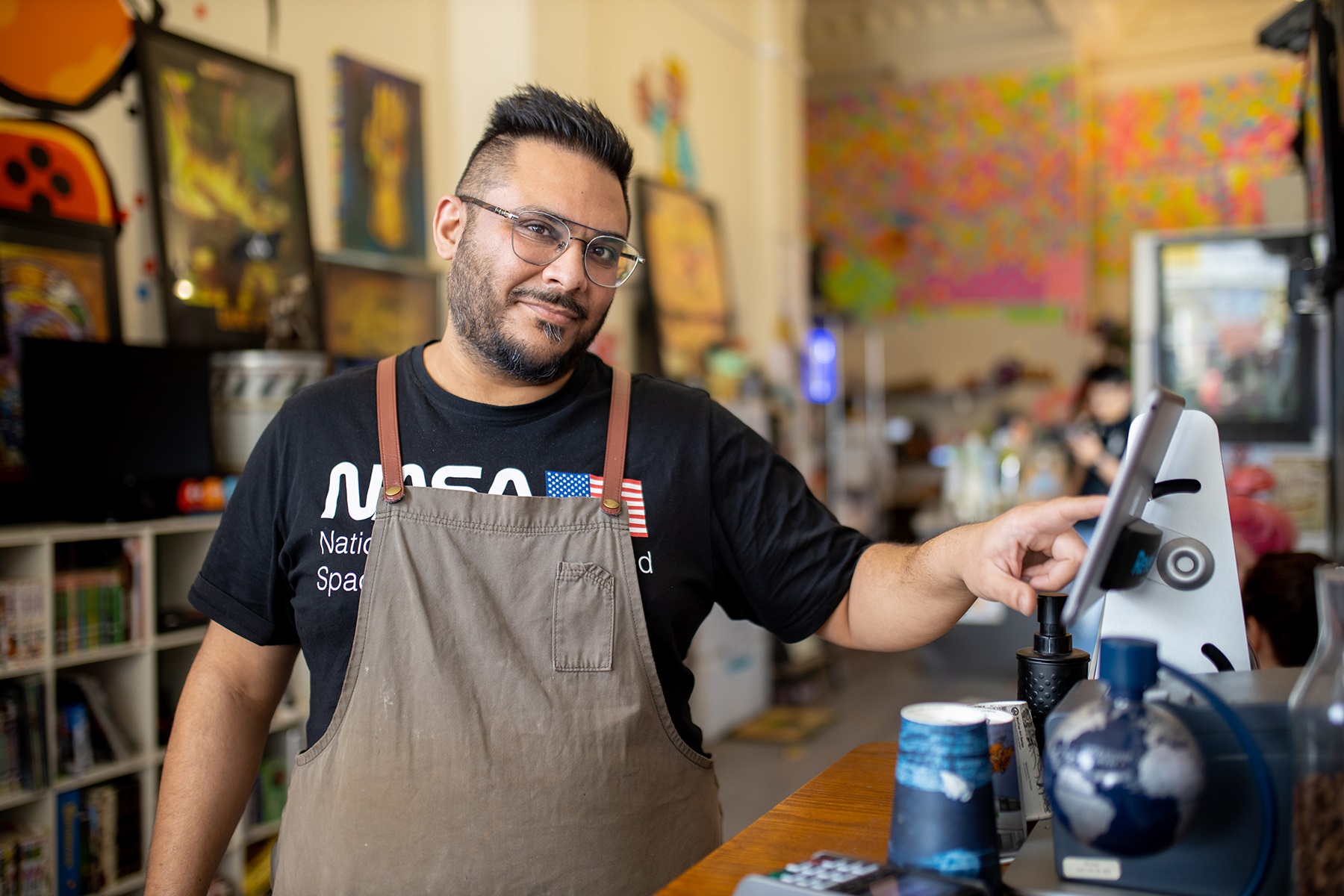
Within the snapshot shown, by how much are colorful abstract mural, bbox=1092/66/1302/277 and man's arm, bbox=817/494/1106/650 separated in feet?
22.9

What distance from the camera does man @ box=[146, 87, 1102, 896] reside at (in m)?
1.29

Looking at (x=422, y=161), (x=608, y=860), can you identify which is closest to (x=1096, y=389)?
(x=422, y=161)

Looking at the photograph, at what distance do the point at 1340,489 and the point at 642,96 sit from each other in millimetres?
3246

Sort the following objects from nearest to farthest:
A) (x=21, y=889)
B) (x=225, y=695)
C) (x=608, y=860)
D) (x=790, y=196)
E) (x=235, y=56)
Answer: (x=608, y=860)
(x=225, y=695)
(x=21, y=889)
(x=235, y=56)
(x=790, y=196)

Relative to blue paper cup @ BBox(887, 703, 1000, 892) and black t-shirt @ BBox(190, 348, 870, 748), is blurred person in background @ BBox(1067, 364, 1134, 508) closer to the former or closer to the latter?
black t-shirt @ BBox(190, 348, 870, 748)

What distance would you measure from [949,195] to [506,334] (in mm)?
7182

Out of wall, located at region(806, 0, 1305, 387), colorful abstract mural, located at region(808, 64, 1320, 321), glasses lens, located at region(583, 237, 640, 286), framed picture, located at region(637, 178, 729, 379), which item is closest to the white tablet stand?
glasses lens, located at region(583, 237, 640, 286)

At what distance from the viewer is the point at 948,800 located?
0.92m

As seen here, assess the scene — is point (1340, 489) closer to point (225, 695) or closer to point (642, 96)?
point (225, 695)

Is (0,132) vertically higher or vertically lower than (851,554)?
higher

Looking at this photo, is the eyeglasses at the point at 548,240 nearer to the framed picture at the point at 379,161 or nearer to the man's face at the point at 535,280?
the man's face at the point at 535,280

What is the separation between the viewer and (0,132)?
259cm

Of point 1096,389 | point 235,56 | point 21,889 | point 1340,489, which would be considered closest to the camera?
point 21,889

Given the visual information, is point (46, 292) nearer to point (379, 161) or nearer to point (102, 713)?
point (102, 713)
